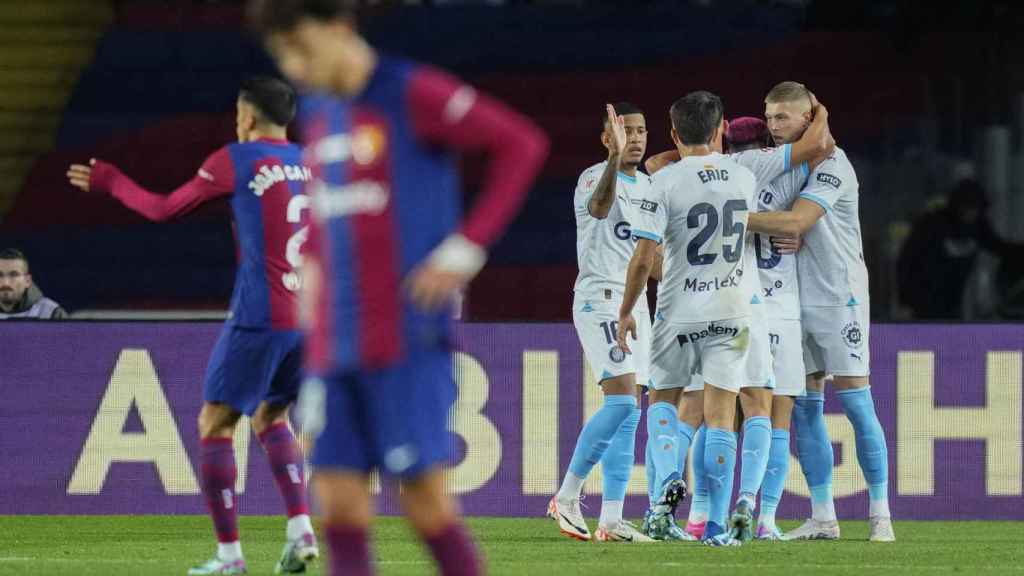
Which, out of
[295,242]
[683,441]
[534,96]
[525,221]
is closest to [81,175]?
[295,242]

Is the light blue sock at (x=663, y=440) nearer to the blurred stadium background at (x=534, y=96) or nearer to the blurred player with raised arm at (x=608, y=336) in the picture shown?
the blurred player with raised arm at (x=608, y=336)

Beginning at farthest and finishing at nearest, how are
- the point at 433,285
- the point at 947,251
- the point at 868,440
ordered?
1. the point at 947,251
2. the point at 868,440
3. the point at 433,285

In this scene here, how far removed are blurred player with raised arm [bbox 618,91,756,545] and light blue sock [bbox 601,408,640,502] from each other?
2.13ft

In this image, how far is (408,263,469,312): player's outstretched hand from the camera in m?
3.49

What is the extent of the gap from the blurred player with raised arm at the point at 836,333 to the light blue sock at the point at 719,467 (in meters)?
0.92

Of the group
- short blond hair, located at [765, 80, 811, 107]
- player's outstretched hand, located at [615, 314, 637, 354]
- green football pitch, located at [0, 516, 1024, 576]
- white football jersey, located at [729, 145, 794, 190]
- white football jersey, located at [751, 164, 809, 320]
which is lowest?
green football pitch, located at [0, 516, 1024, 576]

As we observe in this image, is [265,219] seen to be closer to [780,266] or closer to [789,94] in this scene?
[780,266]

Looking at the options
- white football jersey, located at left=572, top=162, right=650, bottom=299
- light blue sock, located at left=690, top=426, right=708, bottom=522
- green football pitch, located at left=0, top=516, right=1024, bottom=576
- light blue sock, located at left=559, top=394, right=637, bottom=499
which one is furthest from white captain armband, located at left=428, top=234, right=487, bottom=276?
white football jersey, located at left=572, top=162, right=650, bottom=299

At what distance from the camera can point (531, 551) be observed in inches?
284

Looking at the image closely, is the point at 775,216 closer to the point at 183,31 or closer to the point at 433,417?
the point at 433,417

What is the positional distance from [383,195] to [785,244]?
4334 millimetres

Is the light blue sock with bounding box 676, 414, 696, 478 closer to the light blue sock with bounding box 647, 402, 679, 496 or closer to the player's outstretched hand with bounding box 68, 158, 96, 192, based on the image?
the light blue sock with bounding box 647, 402, 679, 496

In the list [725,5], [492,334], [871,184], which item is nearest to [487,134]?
[492,334]

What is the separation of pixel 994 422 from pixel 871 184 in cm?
449
